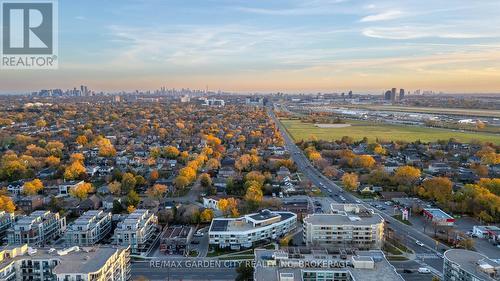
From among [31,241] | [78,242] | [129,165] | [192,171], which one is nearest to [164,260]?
[78,242]

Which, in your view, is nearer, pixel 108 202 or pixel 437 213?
pixel 437 213

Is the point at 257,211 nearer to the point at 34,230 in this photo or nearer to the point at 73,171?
the point at 34,230

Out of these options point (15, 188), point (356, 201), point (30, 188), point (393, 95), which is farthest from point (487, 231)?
point (393, 95)

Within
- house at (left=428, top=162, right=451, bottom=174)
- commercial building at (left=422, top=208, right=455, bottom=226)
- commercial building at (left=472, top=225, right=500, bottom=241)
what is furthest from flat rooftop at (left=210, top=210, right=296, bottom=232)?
house at (left=428, top=162, right=451, bottom=174)

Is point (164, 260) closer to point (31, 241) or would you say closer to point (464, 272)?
point (31, 241)

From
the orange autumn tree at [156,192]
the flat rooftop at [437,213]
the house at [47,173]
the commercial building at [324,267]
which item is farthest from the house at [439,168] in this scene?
the house at [47,173]

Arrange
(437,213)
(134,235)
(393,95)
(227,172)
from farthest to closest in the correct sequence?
1. (393,95)
2. (227,172)
3. (437,213)
4. (134,235)

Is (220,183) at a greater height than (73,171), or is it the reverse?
(73,171)
